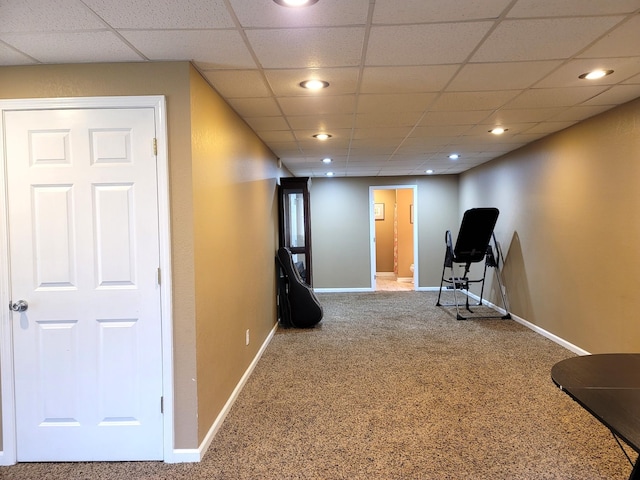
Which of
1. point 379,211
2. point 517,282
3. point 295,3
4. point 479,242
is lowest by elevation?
point 517,282

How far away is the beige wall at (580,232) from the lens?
10.2 feet

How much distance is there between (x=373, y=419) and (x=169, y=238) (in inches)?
71.6

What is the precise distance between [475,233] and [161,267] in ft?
14.2

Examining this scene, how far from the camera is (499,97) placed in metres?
2.87

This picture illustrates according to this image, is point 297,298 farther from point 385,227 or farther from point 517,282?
point 385,227

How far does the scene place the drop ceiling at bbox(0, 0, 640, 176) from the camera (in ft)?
5.43

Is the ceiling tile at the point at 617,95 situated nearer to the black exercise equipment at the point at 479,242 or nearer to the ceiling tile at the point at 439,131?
the ceiling tile at the point at 439,131

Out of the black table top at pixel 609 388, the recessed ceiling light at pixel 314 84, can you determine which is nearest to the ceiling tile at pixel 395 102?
the recessed ceiling light at pixel 314 84

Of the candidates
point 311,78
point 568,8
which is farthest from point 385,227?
point 568,8

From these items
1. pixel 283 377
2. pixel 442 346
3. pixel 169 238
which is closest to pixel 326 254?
pixel 442 346

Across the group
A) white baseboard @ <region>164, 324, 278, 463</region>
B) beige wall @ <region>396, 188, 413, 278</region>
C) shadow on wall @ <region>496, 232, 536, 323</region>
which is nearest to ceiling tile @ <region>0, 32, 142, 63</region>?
white baseboard @ <region>164, 324, 278, 463</region>

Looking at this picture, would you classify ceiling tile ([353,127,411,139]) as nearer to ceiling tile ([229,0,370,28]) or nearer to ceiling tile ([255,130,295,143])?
ceiling tile ([255,130,295,143])

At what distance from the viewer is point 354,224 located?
7.61m

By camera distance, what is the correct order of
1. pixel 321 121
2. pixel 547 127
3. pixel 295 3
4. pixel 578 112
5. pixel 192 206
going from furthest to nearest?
pixel 547 127 → pixel 321 121 → pixel 578 112 → pixel 192 206 → pixel 295 3
